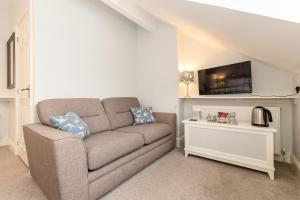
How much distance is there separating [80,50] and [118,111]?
3.71 ft

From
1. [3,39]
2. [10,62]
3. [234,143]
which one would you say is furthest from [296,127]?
[3,39]

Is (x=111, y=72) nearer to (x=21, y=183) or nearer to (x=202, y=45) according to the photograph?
(x=202, y=45)

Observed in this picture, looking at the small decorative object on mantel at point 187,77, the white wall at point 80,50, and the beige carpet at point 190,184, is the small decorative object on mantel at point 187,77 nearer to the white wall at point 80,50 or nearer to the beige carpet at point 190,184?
the white wall at point 80,50

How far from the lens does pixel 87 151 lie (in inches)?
55.6

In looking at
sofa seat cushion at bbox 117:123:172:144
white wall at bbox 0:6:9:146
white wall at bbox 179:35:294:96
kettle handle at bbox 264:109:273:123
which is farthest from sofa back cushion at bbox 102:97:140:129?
white wall at bbox 0:6:9:146

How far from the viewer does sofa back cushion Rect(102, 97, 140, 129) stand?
2576mm

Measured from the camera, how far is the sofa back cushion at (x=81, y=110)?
6.07 ft

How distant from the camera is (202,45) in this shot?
3012 millimetres

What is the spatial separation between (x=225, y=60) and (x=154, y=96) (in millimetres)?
1489

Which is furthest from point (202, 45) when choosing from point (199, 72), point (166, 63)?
point (166, 63)

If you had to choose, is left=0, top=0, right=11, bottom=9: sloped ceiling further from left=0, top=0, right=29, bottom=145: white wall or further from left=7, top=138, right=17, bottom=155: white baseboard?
left=7, top=138, right=17, bottom=155: white baseboard

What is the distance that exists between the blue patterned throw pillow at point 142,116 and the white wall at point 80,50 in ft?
1.92

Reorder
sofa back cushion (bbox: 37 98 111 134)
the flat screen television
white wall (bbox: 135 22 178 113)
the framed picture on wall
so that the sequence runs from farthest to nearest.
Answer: white wall (bbox: 135 22 178 113)
the framed picture on wall
the flat screen television
sofa back cushion (bbox: 37 98 111 134)

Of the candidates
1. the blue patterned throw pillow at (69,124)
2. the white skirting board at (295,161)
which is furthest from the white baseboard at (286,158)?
the blue patterned throw pillow at (69,124)
